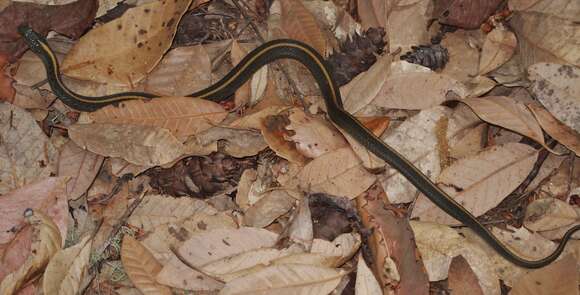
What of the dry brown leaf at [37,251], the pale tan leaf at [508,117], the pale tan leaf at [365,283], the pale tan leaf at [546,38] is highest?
the pale tan leaf at [546,38]

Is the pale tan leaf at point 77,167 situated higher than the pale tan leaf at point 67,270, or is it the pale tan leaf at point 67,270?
the pale tan leaf at point 77,167

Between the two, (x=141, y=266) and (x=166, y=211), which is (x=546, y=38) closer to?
(x=166, y=211)

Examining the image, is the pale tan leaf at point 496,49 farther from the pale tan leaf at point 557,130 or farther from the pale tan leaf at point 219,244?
the pale tan leaf at point 219,244

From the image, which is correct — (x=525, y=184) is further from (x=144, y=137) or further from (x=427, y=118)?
(x=144, y=137)

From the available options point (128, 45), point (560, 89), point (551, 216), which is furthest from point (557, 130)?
point (128, 45)

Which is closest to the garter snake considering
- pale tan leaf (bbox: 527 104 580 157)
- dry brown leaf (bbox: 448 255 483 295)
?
dry brown leaf (bbox: 448 255 483 295)

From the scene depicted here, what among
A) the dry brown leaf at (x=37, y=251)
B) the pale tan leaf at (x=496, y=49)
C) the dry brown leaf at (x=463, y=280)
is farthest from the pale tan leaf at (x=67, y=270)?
the pale tan leaf at (x=496, y=49)

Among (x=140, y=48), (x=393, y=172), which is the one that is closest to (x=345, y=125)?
(x=393, y=172)
